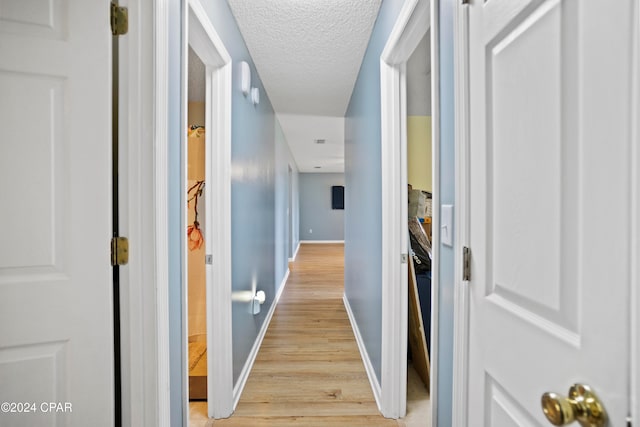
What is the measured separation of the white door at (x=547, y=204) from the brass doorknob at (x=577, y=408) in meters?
0.01

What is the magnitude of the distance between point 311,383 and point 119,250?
65.5 inches

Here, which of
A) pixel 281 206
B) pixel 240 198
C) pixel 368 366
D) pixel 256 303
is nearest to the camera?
pixel 240 198

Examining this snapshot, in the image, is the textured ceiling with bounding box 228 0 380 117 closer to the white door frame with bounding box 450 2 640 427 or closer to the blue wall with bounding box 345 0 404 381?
the blue wall with bounding box 345 0 404 381

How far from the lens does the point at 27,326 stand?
2.72 ft

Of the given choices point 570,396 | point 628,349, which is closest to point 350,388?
point 570,396

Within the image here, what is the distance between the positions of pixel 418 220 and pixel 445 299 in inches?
68.3

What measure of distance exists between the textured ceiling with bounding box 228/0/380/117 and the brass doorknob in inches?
78.0

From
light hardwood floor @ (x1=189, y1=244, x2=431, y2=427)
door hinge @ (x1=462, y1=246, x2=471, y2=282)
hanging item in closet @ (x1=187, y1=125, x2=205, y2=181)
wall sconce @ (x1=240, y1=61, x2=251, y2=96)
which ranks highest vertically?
wall sconce @ (x1=240, y1=61, x2=251, y2=96)

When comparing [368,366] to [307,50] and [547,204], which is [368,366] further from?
[307,50]

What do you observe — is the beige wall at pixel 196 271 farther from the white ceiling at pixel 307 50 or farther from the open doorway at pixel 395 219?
the open doorway at pixel 395 219

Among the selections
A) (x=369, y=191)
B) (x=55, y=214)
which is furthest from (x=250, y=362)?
(x=55, y=214)

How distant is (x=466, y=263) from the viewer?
84 cm

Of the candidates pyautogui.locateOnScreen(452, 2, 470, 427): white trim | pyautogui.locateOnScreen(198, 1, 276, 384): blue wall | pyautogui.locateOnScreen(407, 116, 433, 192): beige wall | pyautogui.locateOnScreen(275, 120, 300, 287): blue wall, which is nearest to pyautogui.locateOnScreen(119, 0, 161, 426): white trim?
pyautogui.locateOnScreen(198, 1, 276, 384): blue wall

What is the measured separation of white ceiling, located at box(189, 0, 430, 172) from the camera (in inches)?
72.2
